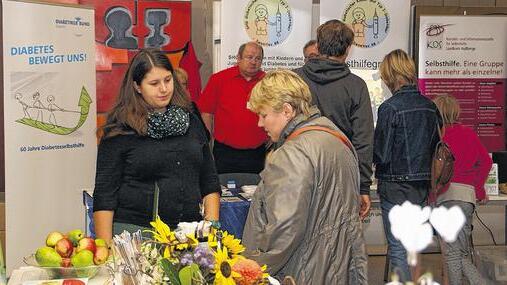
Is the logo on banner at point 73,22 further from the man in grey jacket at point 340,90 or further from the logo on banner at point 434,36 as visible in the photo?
the logo on banner at point 434,36

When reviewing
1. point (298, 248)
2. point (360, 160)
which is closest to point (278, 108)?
point (298, 248)

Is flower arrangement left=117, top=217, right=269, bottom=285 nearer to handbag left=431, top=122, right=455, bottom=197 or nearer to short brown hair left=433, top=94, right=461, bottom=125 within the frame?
handbag left=431, top=122, right=455, bottom=197

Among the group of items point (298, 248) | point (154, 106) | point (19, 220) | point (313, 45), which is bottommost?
point (19, 220)

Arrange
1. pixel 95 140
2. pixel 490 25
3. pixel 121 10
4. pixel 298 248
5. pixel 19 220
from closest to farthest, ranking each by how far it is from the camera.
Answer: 1. pixel 298 248
2. pixel 19 220
3. pixel 95 140
4. pixel 121 10
5. pixel 490 25

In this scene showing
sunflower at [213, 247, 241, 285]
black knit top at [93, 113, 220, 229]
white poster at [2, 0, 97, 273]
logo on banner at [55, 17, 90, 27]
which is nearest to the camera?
sunflower at [213, 247, 241, 285]

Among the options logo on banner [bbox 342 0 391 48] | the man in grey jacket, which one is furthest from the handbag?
logo on banner [bbox 342 0 391 48]

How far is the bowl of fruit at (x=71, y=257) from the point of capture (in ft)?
6.82

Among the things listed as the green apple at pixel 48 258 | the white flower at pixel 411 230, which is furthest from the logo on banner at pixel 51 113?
the white flower at pixel 411 230

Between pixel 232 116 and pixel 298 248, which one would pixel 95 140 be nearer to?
pixel 232 116

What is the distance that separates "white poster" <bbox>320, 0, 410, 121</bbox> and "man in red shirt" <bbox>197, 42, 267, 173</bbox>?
0.97m

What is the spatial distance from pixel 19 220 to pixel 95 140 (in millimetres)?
718

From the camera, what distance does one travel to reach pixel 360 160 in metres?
3.59

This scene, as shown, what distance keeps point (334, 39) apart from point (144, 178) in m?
1.35

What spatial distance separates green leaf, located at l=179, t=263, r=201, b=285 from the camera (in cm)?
160
